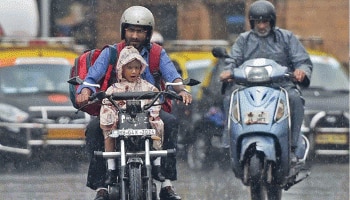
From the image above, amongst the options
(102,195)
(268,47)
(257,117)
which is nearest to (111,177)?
(102,195)

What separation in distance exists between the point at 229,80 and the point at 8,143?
6.49 meters

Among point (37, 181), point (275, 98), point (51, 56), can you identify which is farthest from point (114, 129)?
point (51, 56)

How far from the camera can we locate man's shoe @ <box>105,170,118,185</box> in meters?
11.4

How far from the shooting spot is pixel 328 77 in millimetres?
22703

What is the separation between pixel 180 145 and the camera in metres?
21.9

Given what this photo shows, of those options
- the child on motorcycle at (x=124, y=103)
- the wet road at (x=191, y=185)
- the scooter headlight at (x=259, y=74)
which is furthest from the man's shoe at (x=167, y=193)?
the wet road at (x=191, y=185)

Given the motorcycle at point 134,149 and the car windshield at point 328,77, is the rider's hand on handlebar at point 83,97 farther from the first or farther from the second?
the car windshield at point 328,77

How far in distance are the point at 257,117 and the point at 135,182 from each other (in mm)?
3333

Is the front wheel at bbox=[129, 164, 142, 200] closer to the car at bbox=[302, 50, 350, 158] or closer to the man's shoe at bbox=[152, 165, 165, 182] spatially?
the man's shoe at bbox=[152, 165, 165, 182]

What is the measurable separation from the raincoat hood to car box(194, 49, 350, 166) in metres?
9.16

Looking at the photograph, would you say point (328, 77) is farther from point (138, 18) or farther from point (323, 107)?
point (138, 18)

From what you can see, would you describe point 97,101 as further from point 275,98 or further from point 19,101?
point 19,101

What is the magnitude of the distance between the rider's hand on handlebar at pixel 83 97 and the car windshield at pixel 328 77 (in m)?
11.1

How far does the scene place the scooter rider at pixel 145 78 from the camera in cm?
1165
